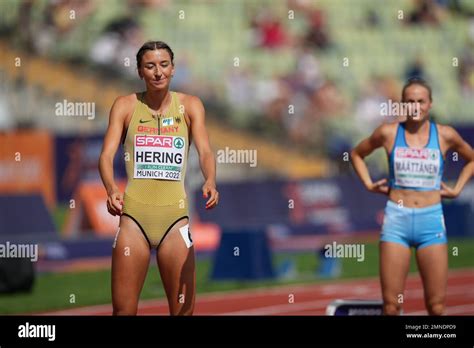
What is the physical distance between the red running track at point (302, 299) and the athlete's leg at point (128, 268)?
4722 millimetres

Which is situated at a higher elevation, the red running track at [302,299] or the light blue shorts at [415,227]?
the light blue shorts at [415,227]

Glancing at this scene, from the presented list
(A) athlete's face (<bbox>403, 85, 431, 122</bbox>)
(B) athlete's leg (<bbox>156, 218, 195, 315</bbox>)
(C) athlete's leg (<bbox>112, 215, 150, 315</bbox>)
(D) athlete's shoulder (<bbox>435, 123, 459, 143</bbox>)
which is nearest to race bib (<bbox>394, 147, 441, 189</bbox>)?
(D) athlete's shoulder (<bbox>435, 123, 459, 143</bbox>)

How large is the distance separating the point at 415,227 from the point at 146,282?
7.31m

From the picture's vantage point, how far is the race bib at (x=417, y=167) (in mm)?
8008

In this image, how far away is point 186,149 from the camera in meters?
6.88

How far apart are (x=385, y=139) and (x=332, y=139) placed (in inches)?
597

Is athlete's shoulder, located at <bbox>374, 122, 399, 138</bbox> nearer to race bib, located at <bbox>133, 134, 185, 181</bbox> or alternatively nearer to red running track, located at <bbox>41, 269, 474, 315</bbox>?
race bib, located at <bbox>133, 134, 185, 181</bbox>

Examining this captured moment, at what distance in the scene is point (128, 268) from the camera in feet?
21.5

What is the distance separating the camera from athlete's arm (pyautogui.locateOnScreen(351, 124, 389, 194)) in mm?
8203

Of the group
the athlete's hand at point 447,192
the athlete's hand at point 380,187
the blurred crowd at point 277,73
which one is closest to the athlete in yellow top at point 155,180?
the athlete's hand at point 380,187

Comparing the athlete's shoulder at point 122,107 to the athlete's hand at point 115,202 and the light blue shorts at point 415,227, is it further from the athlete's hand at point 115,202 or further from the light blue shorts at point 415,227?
the light blue shorts at point 415,227

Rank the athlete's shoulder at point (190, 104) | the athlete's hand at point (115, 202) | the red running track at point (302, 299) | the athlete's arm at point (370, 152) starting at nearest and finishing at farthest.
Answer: the athlete's hand at point (115, 202)
the athlete's shoulder at point (190, 104)
the athlete's arm at point (370, 152)
the red running track at point (302, 299)
